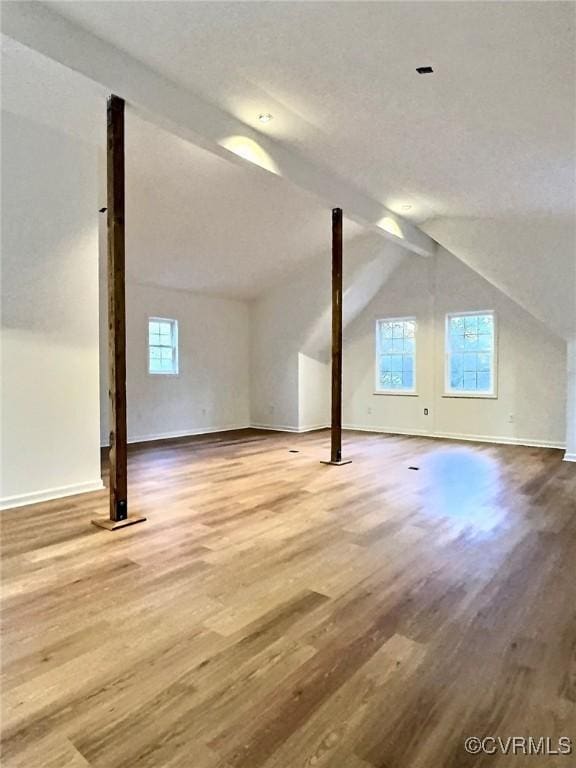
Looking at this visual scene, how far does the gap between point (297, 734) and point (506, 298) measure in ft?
23.3

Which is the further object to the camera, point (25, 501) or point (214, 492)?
point (214, 492)

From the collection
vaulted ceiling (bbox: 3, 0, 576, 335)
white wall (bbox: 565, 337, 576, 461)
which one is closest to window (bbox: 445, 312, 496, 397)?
vaulted ceiling (bbox: 3, 0, 576, 335)

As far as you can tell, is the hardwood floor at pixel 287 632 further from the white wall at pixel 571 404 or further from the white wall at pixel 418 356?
the white wall at pixel 418 356

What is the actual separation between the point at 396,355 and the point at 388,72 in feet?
18.9

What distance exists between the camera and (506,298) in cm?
723

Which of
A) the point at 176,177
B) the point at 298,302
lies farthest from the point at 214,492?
the point at 298,302

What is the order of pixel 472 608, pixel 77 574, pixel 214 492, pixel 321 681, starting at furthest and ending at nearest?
pixel 214 492, pixel 77 574, pixel 472 608, pixel 321 681

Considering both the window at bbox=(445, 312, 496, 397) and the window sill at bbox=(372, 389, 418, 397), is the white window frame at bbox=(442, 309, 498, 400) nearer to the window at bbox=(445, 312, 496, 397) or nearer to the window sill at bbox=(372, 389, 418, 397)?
the window at bbox=(445, 312, 496, 397)

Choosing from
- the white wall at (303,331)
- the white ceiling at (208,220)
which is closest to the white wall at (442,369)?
the white wall at (303,331)

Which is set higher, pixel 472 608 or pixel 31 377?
pixel 31 377

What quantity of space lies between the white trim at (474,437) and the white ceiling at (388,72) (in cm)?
383

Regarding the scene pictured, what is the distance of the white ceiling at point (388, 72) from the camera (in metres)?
2.59

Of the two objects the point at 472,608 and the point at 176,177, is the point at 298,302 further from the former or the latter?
the point at 472,608

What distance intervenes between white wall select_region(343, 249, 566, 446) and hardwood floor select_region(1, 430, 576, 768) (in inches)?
130
